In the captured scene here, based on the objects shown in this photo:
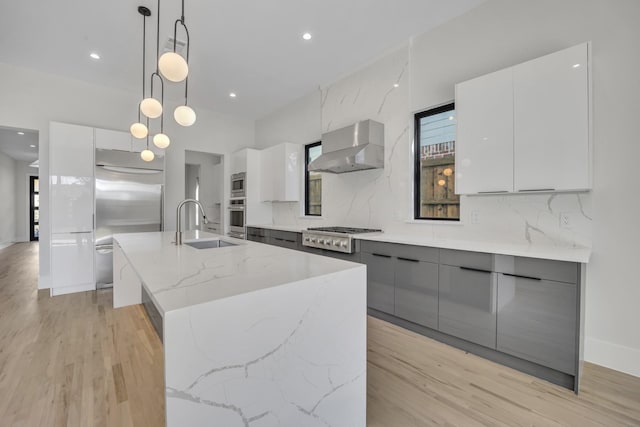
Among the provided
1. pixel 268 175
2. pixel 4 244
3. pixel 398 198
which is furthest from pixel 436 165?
pixel 4 244

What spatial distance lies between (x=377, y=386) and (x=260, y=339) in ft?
3.95

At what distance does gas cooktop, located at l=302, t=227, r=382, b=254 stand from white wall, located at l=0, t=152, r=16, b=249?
9.73m

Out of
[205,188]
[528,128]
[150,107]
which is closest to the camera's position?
[528,128]

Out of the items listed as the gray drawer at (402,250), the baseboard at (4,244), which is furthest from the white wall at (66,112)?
the baseboard at (4,244)

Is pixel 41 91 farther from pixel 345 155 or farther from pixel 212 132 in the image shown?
pixel 345 155

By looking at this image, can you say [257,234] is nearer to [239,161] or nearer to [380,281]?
[239,161]

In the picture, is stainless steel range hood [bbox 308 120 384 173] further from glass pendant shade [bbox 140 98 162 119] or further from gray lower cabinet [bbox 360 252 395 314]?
glass pendant shade [bbox 140 98 162 119]

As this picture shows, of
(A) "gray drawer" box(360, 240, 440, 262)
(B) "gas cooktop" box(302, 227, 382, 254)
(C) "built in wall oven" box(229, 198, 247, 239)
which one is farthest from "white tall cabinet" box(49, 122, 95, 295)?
(A) "gray drawer" box(360, 240, 440, 262)

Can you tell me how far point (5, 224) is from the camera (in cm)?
852

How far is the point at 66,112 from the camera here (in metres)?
4.04

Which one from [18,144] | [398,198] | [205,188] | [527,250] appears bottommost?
[527,250]

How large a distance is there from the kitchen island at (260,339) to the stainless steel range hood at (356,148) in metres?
1.89

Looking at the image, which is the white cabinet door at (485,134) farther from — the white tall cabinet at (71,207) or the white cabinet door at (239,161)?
the white tall cabinet at (71,207)

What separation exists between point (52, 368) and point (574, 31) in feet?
14.8
